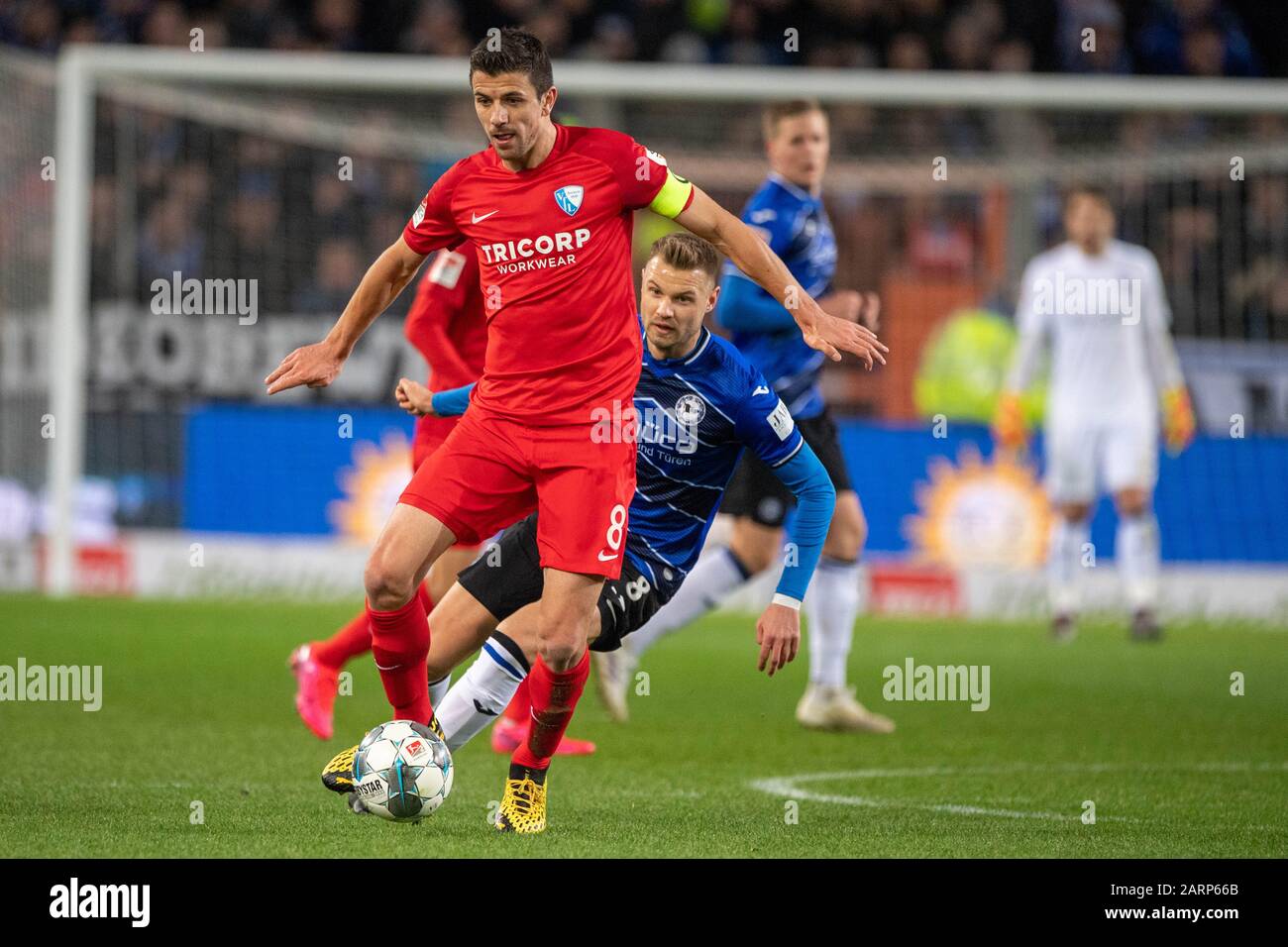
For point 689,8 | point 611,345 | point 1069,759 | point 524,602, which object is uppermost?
point 689,8

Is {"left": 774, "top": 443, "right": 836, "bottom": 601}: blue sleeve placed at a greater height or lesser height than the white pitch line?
greater

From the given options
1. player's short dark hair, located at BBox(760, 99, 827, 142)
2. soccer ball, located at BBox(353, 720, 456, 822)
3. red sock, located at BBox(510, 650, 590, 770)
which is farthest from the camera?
player's short dark hair, located at BBox(760, 99, 827, 142)

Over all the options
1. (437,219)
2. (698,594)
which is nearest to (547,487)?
(437,219)

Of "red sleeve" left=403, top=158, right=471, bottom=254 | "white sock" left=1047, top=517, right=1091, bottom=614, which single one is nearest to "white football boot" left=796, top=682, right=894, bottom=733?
"red sleeve" left=403, top=158, right=471, bottom=254

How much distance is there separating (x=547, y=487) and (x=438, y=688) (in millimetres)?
1068

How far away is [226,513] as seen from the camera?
13375 mm

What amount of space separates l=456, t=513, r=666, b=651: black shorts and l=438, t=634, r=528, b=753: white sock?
0.42ft

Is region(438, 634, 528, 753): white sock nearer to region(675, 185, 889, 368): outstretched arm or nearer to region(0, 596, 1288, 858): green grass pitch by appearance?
region(0, 596, 1288, 858): green grass pitch

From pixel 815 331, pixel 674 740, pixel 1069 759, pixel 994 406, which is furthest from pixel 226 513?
pixel 815 331

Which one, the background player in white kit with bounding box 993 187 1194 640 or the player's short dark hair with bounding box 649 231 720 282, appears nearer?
the player's short dark hair with bounding box 649 231 720 282

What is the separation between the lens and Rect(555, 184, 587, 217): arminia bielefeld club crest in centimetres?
534

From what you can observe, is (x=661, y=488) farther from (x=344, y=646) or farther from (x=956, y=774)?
(x=344, y=646)

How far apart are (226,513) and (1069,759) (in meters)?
7.84

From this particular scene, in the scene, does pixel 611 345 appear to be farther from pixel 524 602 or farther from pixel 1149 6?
pixel 1149 6
